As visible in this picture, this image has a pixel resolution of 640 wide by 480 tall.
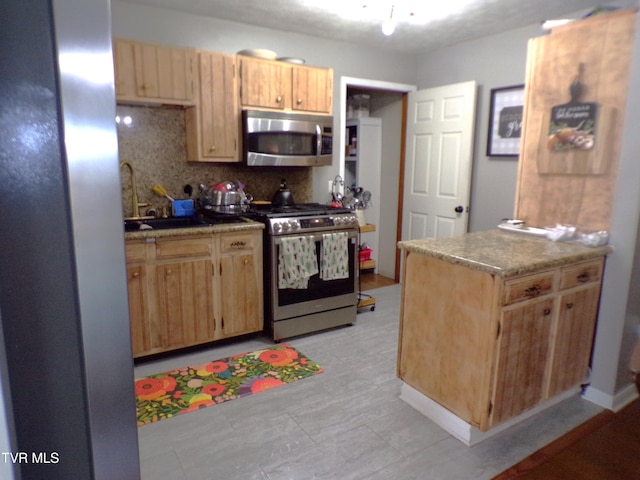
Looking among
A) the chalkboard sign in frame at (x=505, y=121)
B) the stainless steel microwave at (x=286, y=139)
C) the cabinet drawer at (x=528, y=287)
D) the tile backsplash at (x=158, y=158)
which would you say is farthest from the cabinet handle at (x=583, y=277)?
the tile backsplash at (x=158, y=158)

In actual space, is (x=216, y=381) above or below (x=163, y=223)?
below

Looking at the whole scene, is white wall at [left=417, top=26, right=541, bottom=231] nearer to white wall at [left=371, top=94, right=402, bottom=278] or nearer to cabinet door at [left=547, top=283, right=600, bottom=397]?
white wall at [left=371, top=94, right=402, bottom=278]

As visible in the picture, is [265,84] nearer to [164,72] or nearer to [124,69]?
[164,72]

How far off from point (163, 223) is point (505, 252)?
229 centimetres

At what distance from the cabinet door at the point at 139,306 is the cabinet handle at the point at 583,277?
2497mm

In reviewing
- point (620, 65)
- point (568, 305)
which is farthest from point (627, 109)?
point (568, 305)

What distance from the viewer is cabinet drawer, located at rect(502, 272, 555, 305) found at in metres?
1.75

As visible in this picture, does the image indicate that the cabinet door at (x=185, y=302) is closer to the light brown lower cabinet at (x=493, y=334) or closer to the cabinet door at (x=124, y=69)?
the cabinet door at (x=124, y=69)

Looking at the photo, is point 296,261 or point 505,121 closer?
point 296,261

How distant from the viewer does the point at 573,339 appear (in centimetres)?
212

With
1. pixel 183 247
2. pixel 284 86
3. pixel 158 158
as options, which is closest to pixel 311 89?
pixel 284 86

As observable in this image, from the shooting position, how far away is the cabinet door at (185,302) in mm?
2650

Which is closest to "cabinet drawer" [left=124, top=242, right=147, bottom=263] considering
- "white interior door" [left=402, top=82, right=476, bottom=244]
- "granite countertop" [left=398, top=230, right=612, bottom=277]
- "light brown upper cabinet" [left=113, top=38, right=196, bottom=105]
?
"light brown upper cabinet" [left=113, top=38, right=196, bottom=105]

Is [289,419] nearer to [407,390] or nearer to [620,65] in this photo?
[407,390]
